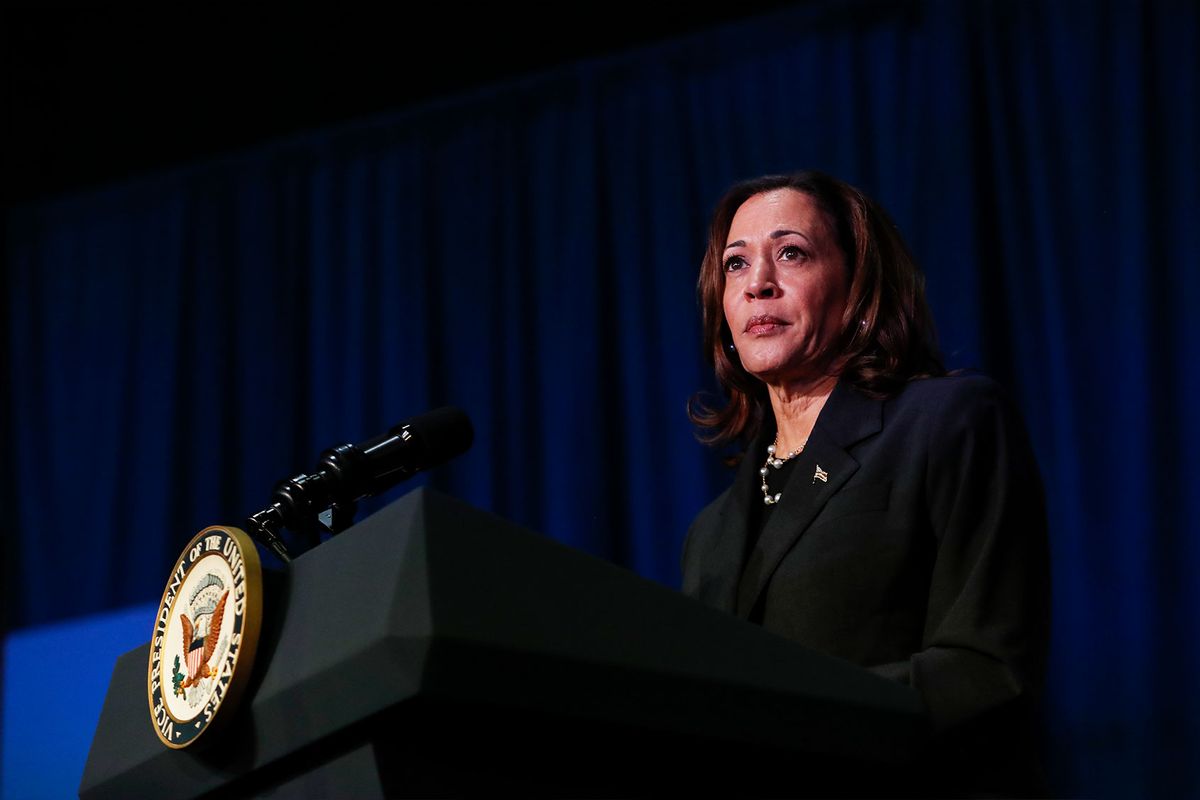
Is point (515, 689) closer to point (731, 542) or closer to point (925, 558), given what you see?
point (925, 558)

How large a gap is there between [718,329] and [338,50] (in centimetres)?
205

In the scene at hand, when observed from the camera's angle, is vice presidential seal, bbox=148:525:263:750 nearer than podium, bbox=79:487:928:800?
No

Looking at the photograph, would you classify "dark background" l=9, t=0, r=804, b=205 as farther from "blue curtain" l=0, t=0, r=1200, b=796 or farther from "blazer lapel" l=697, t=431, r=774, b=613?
"blazer lapel" l=697, t=431, r=774, b=613

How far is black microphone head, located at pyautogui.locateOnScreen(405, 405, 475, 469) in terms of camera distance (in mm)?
1303

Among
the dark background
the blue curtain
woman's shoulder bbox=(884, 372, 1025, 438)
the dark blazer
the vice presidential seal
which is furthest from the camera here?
the dark background

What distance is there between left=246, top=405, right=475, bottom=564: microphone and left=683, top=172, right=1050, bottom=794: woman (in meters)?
0.46

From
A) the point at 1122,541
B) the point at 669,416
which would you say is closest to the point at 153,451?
the point at 669,416

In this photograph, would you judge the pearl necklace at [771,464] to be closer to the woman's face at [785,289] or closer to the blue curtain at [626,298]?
the woman's face at [785,289]

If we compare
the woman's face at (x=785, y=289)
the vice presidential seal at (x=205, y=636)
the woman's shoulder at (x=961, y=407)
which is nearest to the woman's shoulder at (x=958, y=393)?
the woman's shoulder at (x=961, y=407)

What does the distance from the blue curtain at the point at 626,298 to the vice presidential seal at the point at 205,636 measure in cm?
211

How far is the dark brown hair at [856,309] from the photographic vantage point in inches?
70.3

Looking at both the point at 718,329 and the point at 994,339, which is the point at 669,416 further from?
the point at 718,329

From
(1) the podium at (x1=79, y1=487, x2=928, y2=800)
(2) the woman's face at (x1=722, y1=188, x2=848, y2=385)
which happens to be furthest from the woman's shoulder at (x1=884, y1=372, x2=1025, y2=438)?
(1) the podium at (x1=79, y1=487, x2=928, y2=800)

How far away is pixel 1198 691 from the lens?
263 centimetres
